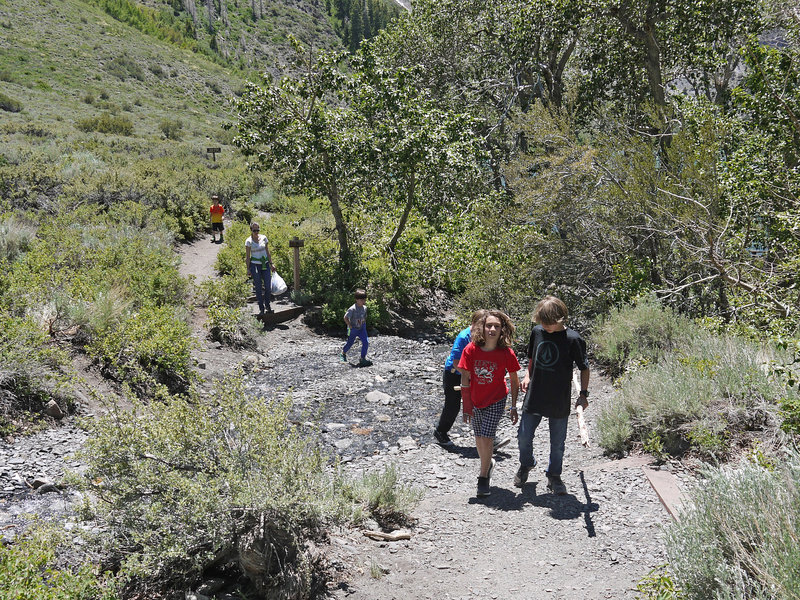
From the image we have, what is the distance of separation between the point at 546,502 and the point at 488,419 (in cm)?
82

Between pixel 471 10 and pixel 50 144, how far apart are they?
16.2 m

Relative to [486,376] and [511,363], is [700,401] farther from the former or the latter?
[486,376]

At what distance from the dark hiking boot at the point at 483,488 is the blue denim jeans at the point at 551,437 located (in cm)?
38

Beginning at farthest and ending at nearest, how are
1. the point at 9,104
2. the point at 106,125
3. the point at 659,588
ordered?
the point at 106,125, the point at 9,104, the point at 659,588

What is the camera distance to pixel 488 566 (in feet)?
13.1

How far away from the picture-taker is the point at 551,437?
495 cm

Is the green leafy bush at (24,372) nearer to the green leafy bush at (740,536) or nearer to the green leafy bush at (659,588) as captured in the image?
the green leafy bush at (659,588)

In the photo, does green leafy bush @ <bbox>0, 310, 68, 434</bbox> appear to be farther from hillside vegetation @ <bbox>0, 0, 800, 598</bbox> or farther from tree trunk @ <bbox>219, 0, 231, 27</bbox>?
tree trunk @ <bbox>219, 0, 231, 27</bbox>

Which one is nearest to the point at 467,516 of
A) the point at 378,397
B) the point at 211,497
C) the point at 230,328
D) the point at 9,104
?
the point at 211,497

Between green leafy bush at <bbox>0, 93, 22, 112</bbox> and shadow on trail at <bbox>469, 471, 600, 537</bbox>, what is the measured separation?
36.7 metres

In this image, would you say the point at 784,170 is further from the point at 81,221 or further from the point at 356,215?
the point at 81,221

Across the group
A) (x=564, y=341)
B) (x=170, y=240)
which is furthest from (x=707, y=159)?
(x=170, y=240)

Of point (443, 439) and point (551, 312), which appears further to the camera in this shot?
point (443, 439)

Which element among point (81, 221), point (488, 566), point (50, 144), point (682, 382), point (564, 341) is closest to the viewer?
point (488, 566)
